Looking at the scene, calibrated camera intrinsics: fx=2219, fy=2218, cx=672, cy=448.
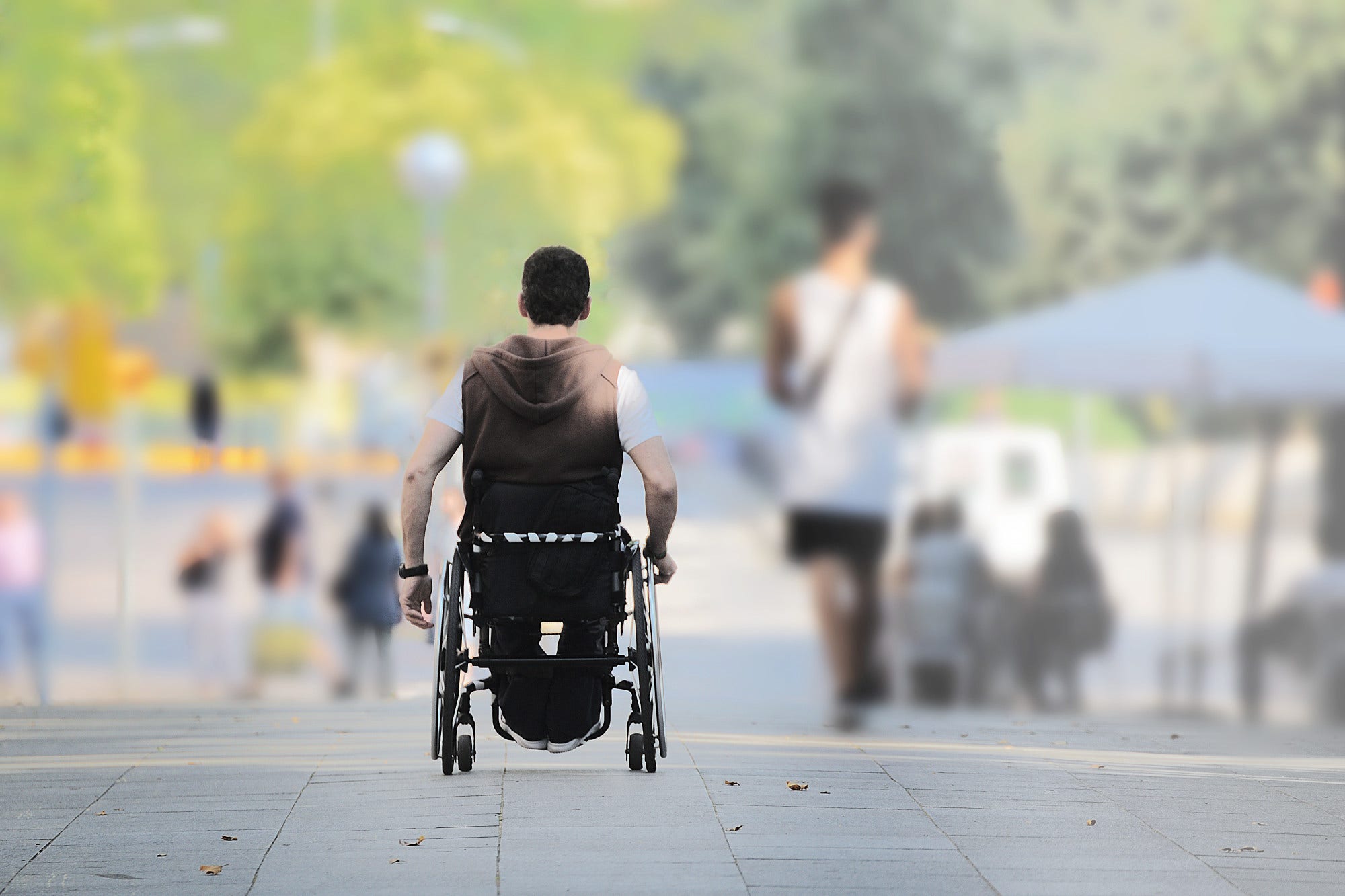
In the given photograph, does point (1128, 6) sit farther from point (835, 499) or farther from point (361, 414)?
point (361, 414)

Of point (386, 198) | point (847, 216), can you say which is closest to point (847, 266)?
point (847, 216)

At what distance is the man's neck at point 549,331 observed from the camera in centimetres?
659

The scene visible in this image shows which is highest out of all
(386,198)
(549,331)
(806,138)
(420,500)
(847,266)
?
(806,138)

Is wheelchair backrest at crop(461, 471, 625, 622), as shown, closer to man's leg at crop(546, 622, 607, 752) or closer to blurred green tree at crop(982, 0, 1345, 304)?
man's leg at crop(546, 622, 607, 752)

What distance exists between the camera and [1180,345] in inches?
400

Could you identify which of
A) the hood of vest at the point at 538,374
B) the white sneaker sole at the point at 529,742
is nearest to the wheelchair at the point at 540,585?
the white sneaker sole at the point at 529,742

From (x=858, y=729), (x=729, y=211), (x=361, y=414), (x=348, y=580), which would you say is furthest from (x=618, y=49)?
(x=858, y=729)

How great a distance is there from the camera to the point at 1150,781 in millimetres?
7051

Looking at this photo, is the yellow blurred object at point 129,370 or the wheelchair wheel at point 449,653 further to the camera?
the yellow blurred object at point 129,370

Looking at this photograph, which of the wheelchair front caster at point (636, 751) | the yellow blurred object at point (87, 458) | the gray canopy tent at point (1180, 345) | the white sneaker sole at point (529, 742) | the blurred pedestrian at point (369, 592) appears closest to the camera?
the white sneaker sole at point (529, 742)

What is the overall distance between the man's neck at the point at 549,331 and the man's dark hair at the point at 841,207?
13.1ft

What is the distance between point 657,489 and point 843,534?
3.72 metres

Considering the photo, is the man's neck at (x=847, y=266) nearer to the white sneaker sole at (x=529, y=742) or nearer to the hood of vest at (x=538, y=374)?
the hood of vest at (x=538, y=374)

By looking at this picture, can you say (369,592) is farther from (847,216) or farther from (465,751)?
(465,751)
